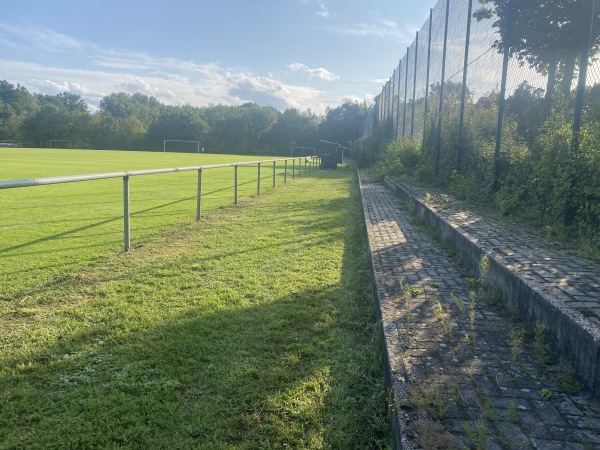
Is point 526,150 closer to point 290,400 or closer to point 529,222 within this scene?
point 529,222

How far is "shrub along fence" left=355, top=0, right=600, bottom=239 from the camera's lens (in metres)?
4.94

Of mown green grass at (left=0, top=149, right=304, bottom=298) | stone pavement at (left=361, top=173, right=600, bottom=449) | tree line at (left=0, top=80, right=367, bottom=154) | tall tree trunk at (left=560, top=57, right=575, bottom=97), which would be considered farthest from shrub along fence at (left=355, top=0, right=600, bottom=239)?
tree line at (left=0, top=80, right=367, bottom=154)

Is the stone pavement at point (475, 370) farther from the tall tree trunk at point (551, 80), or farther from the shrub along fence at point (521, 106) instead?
the tall tree trunk at point (551, 80)

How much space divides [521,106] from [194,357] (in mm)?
6748

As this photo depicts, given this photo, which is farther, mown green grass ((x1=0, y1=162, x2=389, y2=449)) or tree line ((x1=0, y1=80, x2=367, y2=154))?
tree line ((x1=0, y1=80, x2=367, y2=154))

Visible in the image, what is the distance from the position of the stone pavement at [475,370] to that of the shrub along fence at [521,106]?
1.43m

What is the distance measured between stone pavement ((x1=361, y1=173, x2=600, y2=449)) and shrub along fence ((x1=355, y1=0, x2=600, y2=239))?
1.43 metres

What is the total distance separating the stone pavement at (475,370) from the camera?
183 centimetres

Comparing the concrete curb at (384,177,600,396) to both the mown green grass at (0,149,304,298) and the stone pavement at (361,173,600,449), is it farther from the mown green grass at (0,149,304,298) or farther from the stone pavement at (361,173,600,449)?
the mown green grass at (0,149,304,298)

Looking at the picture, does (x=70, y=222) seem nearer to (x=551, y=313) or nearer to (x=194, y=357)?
(x=194, y=357)

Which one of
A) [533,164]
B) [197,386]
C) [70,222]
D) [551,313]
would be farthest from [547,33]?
[70,222]

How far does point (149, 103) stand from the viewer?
479 ft

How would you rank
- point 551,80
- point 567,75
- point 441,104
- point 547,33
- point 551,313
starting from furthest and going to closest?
point 441,104 → point 547,33 → point 551,80 → point 567,75 → point 551,313

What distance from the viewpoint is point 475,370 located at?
7.79 ft
